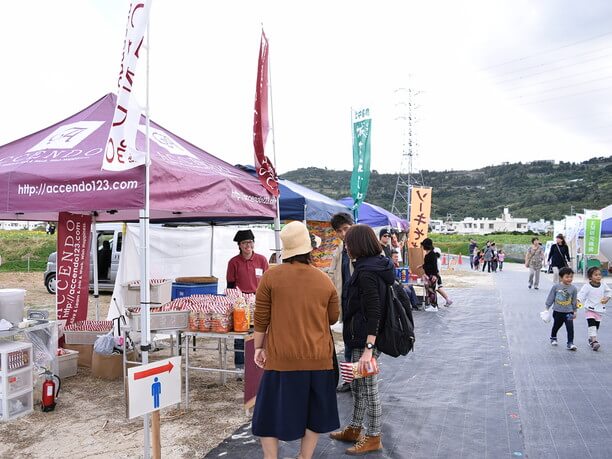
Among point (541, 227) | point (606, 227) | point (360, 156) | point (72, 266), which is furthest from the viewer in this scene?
point (541, 227)

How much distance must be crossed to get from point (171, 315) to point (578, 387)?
4.44 meters

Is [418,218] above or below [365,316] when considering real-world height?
above

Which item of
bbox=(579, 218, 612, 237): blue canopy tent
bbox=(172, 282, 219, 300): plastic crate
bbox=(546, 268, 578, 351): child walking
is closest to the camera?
bbox=(172, 282, 219, 300): plastic crate

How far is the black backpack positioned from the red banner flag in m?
1.96

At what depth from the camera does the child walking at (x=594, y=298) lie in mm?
7371

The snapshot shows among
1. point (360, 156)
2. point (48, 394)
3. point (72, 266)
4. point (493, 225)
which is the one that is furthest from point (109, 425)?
point (493, 225)

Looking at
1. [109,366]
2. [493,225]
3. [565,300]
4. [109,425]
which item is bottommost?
[109,425]

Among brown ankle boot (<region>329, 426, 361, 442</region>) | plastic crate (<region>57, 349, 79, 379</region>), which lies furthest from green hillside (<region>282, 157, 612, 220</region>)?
brown ankle boot (<region>329, 426, 361, 442</region>)

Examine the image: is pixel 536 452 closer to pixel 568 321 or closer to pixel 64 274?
pixel 568 321

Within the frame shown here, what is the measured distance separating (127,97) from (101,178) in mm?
842

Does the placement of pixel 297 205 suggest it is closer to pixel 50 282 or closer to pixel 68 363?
pixel 68 363

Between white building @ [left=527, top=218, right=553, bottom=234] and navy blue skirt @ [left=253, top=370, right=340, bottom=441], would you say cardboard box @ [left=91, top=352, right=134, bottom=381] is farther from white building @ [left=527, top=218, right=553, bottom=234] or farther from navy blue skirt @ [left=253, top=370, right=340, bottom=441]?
white building @ [left=527, top=218, right=553, bottom=234]

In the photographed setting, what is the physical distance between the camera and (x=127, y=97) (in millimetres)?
3689

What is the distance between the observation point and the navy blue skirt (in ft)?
9.86
